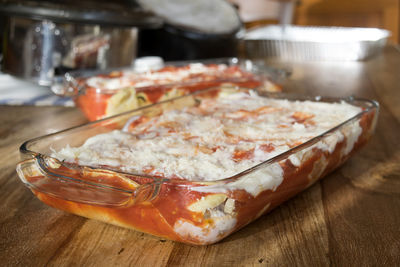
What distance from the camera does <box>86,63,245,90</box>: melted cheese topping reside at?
1.14 metres

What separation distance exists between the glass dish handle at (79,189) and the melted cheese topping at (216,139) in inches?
2.0

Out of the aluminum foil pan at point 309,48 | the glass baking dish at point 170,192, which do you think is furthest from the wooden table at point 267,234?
the aluminum foil pan at point 309,48

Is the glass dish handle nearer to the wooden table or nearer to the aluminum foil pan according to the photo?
the wooden table

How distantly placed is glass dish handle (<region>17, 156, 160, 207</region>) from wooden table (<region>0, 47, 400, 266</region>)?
0.21 feet

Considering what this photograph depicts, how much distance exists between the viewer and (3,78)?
4.91 ft

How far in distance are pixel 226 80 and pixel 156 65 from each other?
0.89ft

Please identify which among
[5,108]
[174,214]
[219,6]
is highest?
[219,6]

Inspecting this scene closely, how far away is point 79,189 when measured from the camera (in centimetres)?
52

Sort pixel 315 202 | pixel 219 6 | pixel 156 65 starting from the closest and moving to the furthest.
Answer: pixel 315 202
pixel 156 65
pixel 219 6

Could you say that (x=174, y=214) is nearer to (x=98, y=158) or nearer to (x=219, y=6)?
(x=98, y=158)

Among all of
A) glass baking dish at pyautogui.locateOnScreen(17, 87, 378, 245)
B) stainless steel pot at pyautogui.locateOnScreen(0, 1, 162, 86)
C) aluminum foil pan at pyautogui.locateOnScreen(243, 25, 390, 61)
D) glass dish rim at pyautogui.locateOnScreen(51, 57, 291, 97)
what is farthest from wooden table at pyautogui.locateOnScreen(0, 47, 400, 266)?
aluminum foil pan at pyautogui.locateOnScreen(243, 25, 390, 61)

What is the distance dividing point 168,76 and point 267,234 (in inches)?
27.8

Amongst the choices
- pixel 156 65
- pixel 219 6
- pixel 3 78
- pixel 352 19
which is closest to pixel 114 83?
pixel 156 65

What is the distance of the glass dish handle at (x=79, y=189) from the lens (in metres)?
0.50
